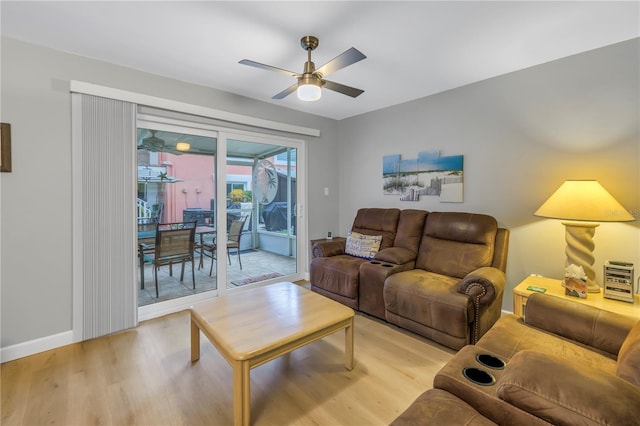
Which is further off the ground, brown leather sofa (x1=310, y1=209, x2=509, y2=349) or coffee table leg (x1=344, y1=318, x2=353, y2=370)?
brown leather sofa (x1=310, y1=209, x2=509, y2=349)

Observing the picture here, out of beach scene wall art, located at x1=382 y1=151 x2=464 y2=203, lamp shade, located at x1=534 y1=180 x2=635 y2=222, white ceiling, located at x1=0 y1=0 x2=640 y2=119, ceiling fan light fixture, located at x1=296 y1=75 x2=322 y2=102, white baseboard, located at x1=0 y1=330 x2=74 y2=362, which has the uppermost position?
white ceiling, located at x1=0 y1=0 x2=640 y2=119

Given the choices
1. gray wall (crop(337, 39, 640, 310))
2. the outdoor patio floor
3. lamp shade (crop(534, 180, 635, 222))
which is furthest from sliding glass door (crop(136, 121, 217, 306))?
lamp shade (crop(534, 180, 635, 222))

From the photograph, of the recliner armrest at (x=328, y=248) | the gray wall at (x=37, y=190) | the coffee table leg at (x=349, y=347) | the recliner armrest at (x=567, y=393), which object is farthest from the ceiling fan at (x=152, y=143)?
the recliner armrest at (x=567, y=393)

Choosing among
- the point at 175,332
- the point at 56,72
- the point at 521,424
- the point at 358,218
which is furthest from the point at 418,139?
the point at 56,72

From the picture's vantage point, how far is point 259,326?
183 centimetres

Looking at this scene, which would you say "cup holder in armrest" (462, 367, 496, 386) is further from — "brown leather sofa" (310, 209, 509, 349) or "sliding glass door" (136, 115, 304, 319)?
"sliding glass door" (136, 115, 304, 319)

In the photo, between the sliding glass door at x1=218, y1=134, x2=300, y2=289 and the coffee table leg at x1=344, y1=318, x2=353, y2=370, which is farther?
the sliding glass door at x1=218, y1=134, x2=300, y2=289

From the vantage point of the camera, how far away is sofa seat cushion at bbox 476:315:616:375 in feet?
4.70

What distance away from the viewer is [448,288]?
2.43m

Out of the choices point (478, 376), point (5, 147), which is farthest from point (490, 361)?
point (5, 147)

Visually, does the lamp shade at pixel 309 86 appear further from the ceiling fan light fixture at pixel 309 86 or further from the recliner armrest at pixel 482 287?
the recliner armrest at pixel 482 287

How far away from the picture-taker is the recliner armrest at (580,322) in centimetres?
150

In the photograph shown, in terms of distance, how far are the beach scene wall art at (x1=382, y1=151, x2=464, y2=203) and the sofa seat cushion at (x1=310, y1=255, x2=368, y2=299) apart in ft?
3.69

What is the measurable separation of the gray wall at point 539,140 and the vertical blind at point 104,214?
10.3 ft
